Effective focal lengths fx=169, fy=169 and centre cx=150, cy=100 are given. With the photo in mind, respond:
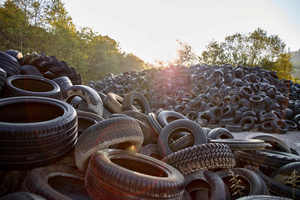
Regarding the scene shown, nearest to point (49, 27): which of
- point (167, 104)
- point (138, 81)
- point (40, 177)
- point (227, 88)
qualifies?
point (138, 81)

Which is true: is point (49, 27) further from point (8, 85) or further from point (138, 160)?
point (138, 160)

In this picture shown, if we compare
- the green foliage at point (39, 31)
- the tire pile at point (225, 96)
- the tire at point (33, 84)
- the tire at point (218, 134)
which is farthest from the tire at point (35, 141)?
the green foliage at point (39, 31)

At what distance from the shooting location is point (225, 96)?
9352 mm

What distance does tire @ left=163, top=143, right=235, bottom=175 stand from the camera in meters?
2.09

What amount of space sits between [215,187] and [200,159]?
381 mm

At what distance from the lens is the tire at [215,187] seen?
6.46ft

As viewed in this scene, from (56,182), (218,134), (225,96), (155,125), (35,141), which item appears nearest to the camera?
(35,141)

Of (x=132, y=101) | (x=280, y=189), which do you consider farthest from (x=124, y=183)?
(x=132, y=101)

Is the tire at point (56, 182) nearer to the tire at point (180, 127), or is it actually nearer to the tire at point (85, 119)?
the tire at point (85, 119)

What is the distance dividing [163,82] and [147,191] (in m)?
13.3

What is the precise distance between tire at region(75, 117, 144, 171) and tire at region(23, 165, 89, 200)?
23 cm

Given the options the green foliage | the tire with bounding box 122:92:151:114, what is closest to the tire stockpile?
the tire with bounding box 122:92:151:114

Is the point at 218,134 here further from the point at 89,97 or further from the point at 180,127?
the point at 89,97

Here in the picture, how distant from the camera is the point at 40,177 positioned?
187cm
